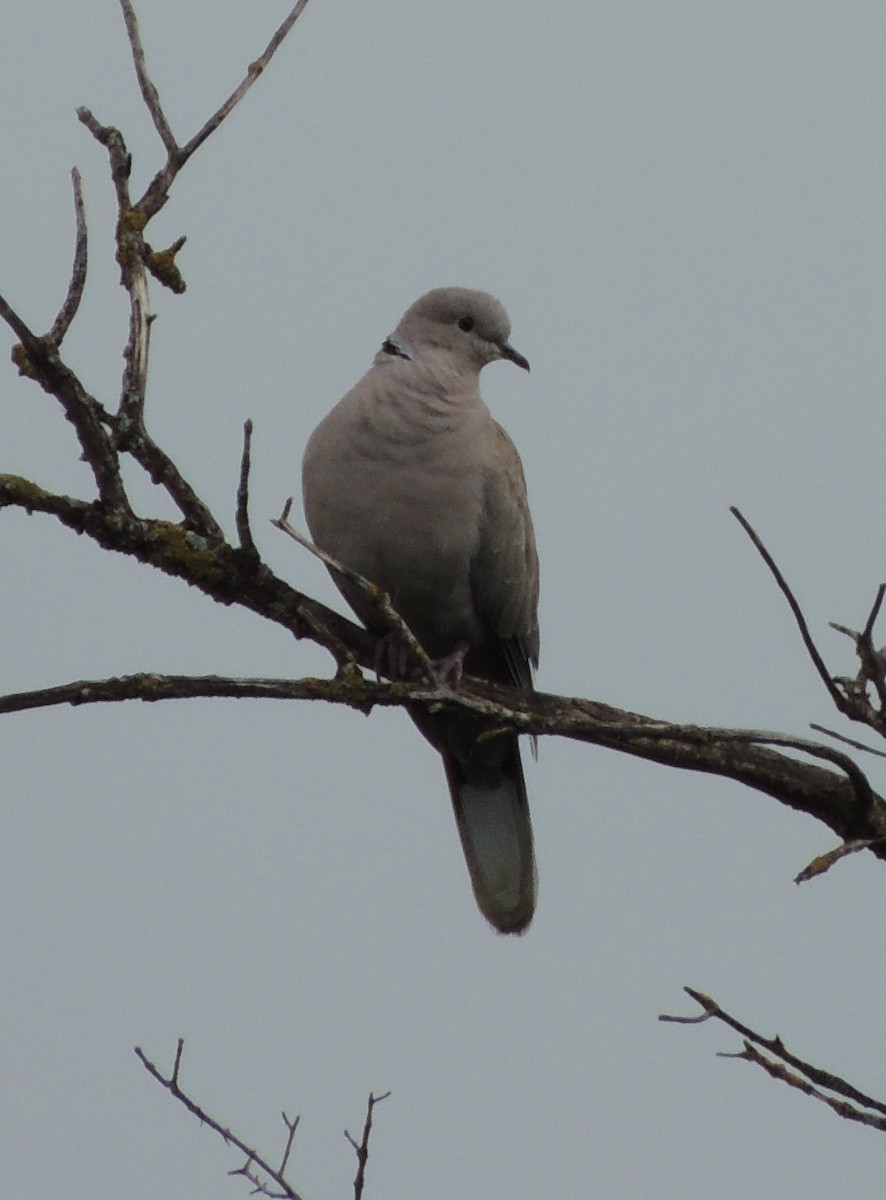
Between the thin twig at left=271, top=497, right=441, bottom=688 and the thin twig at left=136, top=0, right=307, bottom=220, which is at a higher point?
the thin twig at left=136, top=0, right=307, bottom=220

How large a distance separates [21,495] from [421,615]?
179cm

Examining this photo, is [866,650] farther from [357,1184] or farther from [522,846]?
[522,846]

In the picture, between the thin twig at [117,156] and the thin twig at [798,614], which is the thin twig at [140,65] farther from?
the thin twig at [798,614]

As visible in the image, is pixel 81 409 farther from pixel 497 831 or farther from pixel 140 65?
pixel 497 831

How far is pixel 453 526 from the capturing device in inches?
167

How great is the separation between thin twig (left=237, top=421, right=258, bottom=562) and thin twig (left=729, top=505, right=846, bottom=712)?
746mm

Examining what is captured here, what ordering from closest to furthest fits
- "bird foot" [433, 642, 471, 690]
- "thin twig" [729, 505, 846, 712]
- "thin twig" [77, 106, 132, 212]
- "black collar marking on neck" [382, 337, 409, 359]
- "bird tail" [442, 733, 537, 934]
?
"thin twig" [729, 505, 846, 712] → "thin twig" [77, 106, 132, 212] → "bird foot" [433, 642, 471, 690] → "black collar marking on neck" [382, 337, 409, 359] → "bird tail" [442, 733, 537, 934]

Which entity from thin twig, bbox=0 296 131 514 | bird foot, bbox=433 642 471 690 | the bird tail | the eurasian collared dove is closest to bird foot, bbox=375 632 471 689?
bird foot, bbox=433 642 471 690

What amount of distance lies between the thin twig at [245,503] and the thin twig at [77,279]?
0.42 metres

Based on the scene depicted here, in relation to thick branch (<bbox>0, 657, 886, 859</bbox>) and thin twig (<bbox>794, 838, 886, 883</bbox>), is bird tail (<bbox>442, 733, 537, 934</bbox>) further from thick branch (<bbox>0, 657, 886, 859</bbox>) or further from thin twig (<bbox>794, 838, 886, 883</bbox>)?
thin twig (<bbox>794, 838, 886, 883</bbox>)

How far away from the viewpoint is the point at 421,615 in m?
4.44

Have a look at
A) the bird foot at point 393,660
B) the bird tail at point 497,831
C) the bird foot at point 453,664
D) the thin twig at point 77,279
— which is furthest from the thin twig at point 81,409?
the bird tail at point 497,831

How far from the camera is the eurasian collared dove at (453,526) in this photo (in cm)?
421

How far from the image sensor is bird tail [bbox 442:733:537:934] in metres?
4.86
